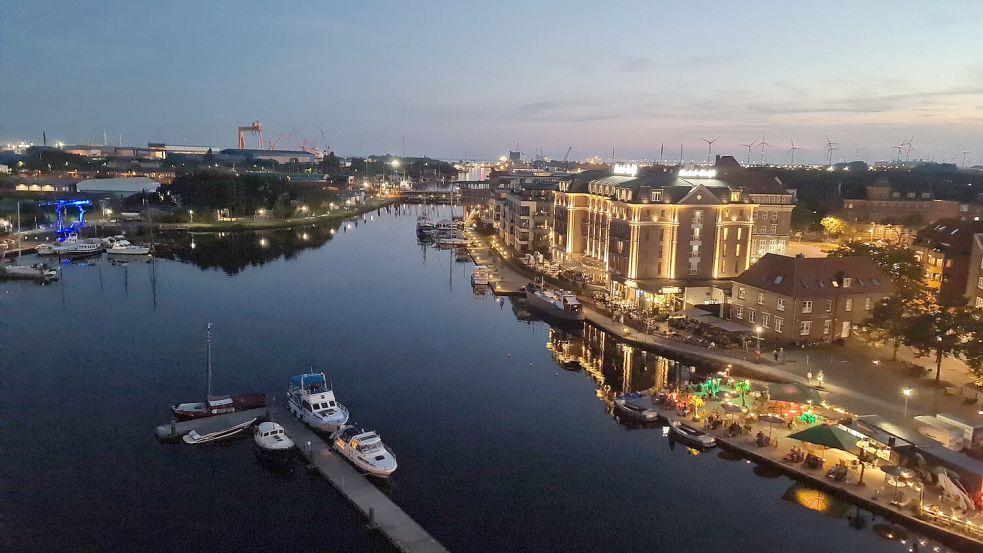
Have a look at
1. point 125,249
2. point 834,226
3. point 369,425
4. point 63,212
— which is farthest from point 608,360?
point 63,212

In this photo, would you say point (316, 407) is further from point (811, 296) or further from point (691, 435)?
point (811, 296)

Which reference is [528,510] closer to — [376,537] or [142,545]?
[376,537]

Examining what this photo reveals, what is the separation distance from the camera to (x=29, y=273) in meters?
36.4

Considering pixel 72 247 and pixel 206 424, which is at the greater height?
pixel 72 247

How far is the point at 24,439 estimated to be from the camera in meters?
16.3

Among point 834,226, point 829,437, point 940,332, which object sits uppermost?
point 834,226

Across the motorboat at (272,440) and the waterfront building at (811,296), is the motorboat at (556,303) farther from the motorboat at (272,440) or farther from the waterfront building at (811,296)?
the motorboat at (272,440)

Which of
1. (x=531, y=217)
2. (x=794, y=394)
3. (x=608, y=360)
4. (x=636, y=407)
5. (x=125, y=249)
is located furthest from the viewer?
(x=531, y=217)

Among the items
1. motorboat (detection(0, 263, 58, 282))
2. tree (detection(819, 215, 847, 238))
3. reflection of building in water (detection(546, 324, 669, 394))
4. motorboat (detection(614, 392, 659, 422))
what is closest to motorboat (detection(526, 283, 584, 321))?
reflection of building in water (detection(546, 324, 669, 394))

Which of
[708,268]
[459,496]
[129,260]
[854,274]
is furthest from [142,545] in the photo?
[129,260]

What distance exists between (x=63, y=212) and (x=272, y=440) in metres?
54.5

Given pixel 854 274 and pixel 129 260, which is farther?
pixel 129 260

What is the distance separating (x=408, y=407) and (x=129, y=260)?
33.5m

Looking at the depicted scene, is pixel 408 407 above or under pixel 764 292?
under
